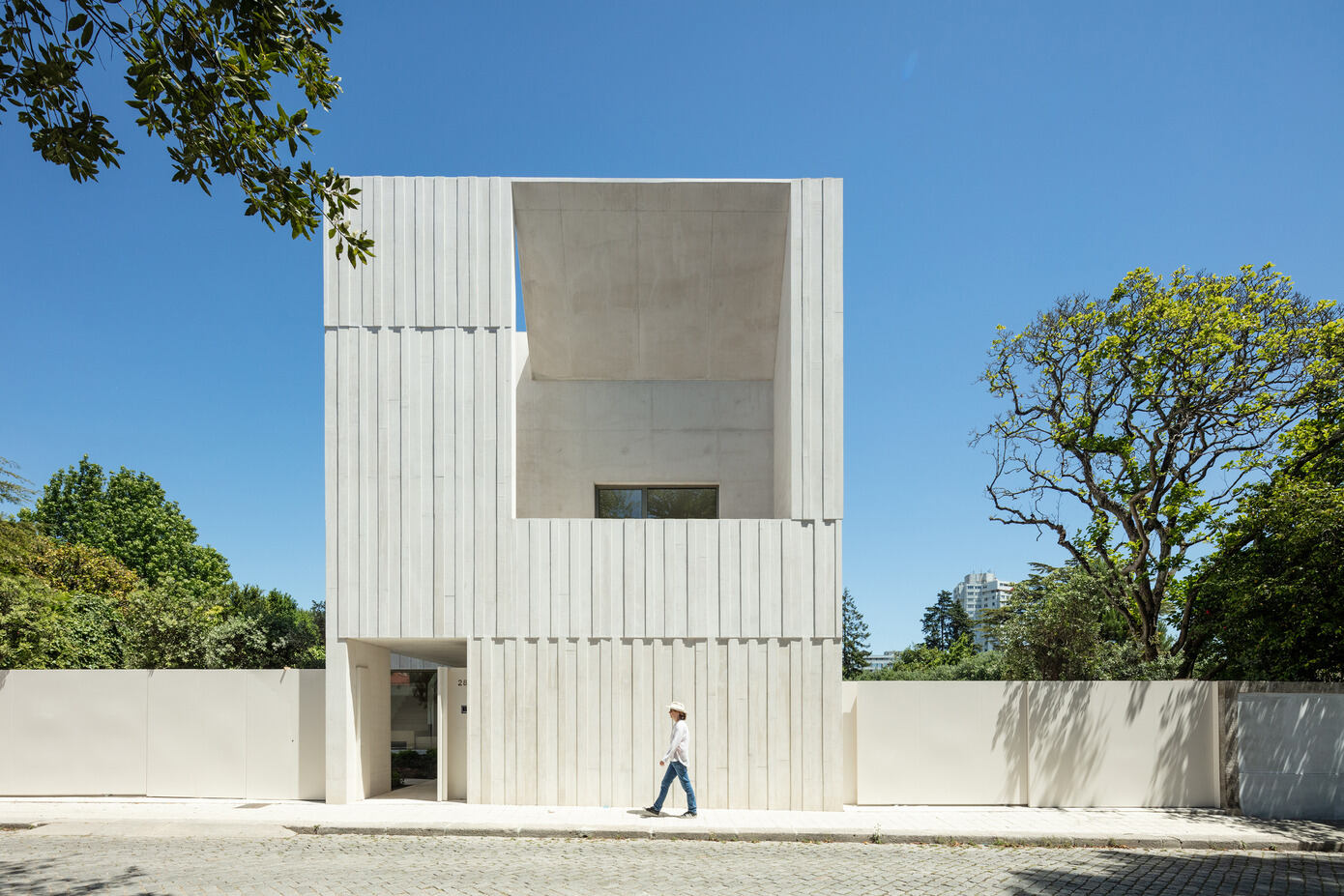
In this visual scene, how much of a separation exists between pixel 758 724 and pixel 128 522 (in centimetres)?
4115

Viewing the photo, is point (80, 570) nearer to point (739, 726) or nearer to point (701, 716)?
point (701, 716)

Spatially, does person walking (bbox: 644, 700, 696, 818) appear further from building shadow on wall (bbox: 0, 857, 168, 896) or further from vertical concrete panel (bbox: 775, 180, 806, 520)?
building shadow on wall (bbox: 0, 857, 168, 896)

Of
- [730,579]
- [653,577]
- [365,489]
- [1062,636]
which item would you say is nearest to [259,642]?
[365,489]

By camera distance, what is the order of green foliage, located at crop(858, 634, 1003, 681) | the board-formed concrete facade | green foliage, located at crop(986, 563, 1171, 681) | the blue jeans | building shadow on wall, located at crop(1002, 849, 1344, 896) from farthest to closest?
1. green foliage, located at crop(858, 634, 1003, 681)
2. green foliage, located at crop(986, 563, 1171, 681)
3. the board-formed concrete facade
4. the blue jeans
5. building shadow on wall, located at crop(1002, 849, 1344, 896)

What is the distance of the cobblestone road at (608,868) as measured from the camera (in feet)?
26.0

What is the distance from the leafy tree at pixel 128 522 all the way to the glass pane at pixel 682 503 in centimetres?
3336

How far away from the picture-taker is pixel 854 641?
200 ft

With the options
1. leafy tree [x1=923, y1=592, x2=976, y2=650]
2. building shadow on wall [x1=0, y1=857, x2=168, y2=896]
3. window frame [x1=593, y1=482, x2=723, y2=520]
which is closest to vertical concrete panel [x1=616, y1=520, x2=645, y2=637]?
window frame [x1=593, y1=482, x2=723, y2=520]

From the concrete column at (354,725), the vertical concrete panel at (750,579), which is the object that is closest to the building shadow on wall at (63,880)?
the concrete column at (354,725)

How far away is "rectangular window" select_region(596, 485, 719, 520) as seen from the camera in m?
15.5

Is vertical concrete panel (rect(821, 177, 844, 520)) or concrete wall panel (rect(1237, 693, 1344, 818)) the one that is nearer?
concrete wall panel (rect(1237, 693, 1344, 818))

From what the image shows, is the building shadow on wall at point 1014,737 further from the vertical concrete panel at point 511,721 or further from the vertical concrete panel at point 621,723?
the vertical concrete panel at point 511,721

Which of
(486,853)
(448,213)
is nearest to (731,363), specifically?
(448,213)

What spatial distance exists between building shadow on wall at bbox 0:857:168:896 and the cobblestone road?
2 cm
